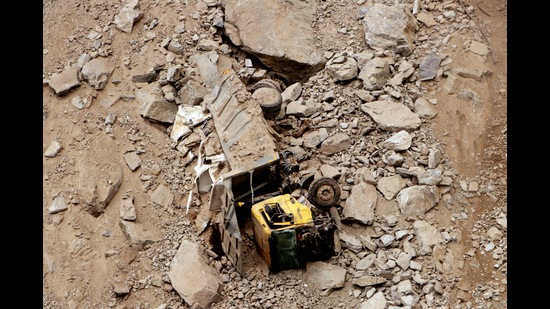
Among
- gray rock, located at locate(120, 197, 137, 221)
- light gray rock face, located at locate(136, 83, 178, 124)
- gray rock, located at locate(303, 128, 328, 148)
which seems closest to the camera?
gray rock, located at locate(120, 197, 137, 221)

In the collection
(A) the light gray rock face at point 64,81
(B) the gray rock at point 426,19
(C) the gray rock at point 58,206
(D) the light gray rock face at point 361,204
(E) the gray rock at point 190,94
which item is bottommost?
(C) the gray rock at point 58,206

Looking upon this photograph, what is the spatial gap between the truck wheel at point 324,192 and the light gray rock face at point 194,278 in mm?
1740

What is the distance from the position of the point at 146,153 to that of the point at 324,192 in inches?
120

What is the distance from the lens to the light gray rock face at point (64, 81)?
10375mm

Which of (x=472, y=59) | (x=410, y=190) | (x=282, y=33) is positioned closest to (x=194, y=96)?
(x=282, y=33)

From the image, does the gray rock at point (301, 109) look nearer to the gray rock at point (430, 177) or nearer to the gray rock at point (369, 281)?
the gray rock at point (430, 177)

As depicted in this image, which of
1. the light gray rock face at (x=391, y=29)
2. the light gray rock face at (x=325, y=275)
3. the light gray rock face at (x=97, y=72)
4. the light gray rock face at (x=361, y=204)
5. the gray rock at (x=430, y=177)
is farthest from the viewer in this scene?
the light gray rock face at (x=391, y=29)

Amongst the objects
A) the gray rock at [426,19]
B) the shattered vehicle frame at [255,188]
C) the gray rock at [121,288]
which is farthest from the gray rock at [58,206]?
the gray rock at [426,19]

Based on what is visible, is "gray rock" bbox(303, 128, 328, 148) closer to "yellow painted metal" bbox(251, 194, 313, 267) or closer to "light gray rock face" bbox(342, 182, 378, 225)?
"light gray rock face" bbox(342, 182, 378, 225)

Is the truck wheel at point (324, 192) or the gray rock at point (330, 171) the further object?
the gray rock at point (330, 171)

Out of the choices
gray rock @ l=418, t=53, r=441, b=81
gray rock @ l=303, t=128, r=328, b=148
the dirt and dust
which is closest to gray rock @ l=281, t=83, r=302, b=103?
gray rock @ l=303, t=128, r=328, b=148

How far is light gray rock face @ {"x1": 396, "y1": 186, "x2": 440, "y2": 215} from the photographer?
8703 mm

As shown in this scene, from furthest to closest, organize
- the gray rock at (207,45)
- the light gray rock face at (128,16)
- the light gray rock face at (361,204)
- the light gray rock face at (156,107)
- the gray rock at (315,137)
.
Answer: the light gray rock face at (128,16) < the gray rock at (207,45) < the light gray rock face at (156,107) < the gray rock at (315,137) < the light gray rock face at (361,204)

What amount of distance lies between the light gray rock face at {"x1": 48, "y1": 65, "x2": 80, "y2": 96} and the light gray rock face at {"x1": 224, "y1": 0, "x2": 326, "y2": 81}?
2.86 m
